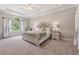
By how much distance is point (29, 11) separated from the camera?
222cm

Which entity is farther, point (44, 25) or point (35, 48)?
point (44, 25)

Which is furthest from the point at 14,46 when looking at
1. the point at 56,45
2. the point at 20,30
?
the point at 56,45

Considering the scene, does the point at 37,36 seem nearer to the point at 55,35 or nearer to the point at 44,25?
the point at 44,25

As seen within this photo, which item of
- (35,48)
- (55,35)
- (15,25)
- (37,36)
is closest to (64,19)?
(55,35)

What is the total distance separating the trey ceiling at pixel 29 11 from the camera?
7.09ft

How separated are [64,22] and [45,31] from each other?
0.50 m

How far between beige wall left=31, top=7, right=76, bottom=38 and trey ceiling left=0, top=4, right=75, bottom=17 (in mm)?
117

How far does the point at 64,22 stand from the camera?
2.20 meters

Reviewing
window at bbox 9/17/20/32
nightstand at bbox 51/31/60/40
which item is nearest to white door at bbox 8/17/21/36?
window at bbox 9/17/20/32

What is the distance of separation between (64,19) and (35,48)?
0.96 meters

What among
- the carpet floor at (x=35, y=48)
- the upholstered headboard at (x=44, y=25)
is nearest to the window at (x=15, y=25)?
the carpet floor at (x=35, y=48)

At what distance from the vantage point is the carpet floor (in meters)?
2.14
